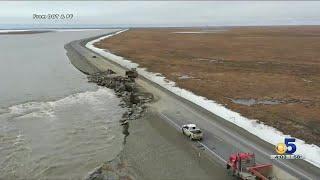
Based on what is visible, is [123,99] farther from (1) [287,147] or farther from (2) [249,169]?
(2) [249,169]

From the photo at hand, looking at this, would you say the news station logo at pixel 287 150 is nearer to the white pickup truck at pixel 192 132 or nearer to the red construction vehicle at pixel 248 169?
the red construction vehicle at pixel 248 169

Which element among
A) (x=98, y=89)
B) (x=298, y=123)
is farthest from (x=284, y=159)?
(x=98, y=89)

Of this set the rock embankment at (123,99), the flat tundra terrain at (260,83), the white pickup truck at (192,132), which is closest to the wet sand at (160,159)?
the rock embankment at (123,99)

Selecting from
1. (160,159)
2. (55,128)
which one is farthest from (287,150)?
(55,128)

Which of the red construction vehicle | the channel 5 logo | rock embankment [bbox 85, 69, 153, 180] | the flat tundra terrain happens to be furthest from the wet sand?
the flat tundra terrain

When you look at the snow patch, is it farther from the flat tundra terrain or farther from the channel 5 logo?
the flat tundra terrain
